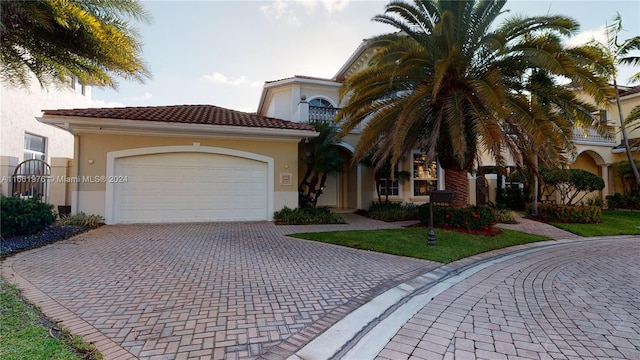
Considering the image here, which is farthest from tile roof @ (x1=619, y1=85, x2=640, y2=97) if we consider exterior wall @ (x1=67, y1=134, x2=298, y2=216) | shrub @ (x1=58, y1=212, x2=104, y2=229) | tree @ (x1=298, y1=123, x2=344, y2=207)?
shrub @ (x1=58, y1=212, x2=104, y2=229)

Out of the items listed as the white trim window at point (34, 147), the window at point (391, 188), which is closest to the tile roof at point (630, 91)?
the window at point (391, 188)

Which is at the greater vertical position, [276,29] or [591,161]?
[276,29]

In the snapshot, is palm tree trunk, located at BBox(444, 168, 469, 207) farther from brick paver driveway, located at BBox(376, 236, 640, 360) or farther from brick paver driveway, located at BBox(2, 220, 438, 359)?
brick paver driveway, located at BBox(2, 220, 438, 359)

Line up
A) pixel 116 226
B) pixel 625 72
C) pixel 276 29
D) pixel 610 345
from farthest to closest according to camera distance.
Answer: pixel 625 72, pixel 276 29, pixel 116 226, pixel 610 345

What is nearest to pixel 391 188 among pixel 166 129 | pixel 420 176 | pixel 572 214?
A: pixel 420 176

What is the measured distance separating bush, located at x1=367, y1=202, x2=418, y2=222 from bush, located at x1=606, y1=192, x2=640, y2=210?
14495 millimetres

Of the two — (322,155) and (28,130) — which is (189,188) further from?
(28,130)

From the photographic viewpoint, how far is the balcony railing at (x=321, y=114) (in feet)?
50.5

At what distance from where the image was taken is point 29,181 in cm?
1212

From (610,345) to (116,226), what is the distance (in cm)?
1255

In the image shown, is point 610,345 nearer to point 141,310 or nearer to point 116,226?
point 141,310

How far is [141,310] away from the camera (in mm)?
3887

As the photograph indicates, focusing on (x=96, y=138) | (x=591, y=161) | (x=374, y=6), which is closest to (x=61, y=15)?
(x=96, y=138)

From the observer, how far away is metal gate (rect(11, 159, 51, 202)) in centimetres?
1178
